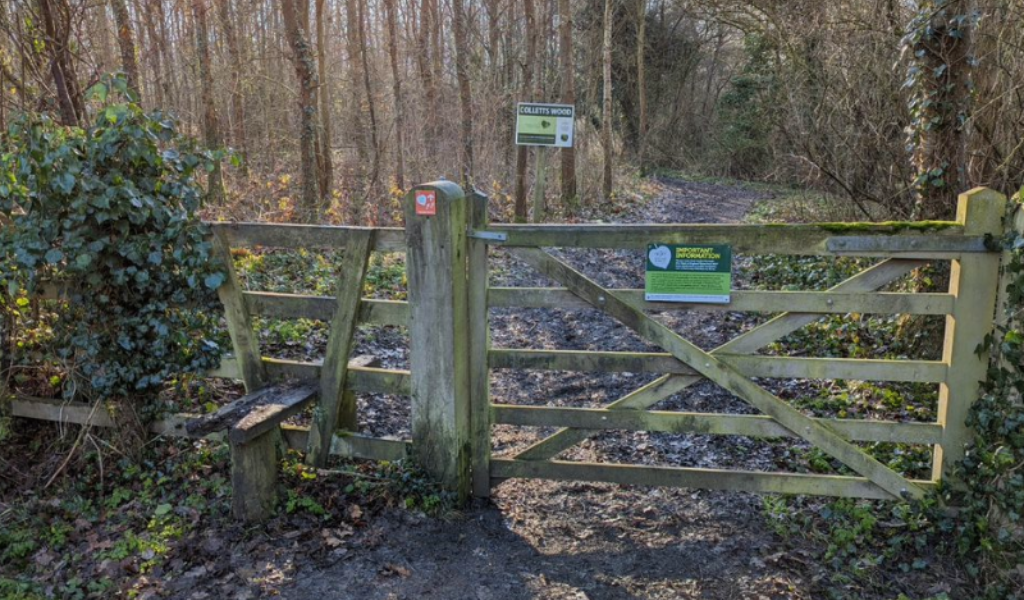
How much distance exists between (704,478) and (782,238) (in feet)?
4.90

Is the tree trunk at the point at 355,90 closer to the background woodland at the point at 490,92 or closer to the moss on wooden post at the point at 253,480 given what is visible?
the background woodland at the point at 490,92

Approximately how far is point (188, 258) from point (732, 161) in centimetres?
2878

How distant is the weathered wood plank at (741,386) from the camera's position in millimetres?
4086

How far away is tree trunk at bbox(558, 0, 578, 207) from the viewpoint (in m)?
15.5

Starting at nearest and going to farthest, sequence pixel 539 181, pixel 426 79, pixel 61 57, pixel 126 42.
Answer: pixel 61 57
pixel 126 42
pixel 539 181
pixel 426 79

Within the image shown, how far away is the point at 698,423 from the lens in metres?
4.22

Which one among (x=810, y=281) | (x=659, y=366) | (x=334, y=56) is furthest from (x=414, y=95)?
(x=659, y=366)

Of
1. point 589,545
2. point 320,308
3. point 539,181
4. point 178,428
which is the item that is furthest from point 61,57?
point 539,181

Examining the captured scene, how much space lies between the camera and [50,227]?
470cm

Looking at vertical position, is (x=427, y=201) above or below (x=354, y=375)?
above

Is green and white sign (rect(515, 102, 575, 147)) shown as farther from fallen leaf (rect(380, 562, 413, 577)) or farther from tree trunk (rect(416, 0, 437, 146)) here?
fallen leaf (rect(380, 562, 413, 577))

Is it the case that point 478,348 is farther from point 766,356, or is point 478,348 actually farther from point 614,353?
point 766,356

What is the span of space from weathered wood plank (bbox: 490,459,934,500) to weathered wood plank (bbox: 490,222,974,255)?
133cm

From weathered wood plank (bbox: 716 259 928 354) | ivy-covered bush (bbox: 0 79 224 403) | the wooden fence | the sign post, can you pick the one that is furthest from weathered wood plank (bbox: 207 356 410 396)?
the sign post
